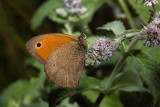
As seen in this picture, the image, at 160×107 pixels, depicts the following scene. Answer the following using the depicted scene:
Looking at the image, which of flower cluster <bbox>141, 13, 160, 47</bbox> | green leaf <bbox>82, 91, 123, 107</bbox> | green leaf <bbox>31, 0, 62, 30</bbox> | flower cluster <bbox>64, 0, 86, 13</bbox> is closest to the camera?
flower cluster <bbox>141, 13, 160, 47</bbox>

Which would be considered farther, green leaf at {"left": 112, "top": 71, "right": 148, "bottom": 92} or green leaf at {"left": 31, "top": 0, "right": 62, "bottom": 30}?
green leaf at {"left": 31, "top": 0, "right": 62, "bottom": 30}

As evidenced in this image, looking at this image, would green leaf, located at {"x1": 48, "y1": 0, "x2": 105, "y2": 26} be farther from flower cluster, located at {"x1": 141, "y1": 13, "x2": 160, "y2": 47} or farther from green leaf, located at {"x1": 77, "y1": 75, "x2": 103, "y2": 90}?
flower cluster, located at {"x1": 141, "y1": 13, "x2": 160, "y2": 47}

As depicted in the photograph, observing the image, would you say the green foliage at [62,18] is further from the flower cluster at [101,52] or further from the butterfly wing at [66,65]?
the flower cluster at [101,52]

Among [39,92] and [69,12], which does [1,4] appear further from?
[39,92]

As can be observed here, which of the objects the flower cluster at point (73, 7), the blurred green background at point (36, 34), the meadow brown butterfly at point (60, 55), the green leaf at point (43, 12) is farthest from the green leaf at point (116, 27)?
the green leaf at point (43, 12)

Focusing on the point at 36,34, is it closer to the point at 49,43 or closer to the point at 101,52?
the point at 49,43

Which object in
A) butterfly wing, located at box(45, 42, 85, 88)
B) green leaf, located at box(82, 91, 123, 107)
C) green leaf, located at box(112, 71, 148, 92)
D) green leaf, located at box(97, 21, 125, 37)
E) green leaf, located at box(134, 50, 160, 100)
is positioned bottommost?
green leaf, located at box(82, 91, 123, 107)

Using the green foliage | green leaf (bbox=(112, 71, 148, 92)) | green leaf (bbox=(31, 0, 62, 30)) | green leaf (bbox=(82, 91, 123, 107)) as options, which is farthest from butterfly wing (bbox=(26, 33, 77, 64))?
green leaf (bbox=(31, 0, 62, 30))
